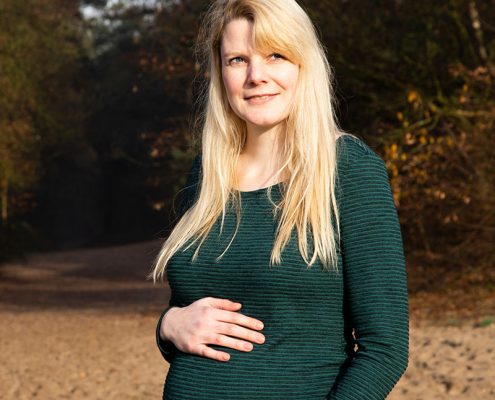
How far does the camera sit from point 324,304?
1881mm

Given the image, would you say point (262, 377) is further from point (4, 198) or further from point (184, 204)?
point (4, 198)

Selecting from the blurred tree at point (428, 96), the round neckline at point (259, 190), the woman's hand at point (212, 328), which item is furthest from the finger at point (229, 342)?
the blurred tree at point (428, 96)

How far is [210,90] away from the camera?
2.24m

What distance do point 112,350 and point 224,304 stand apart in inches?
338

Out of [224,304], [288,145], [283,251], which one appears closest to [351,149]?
[288,145]

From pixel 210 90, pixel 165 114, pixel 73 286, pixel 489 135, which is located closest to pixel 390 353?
pixel 210 90

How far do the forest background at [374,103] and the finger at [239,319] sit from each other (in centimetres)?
85

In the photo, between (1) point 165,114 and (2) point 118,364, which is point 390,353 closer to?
(2) point 118,364

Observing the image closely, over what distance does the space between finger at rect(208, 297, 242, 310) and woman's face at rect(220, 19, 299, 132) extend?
1.39 ft

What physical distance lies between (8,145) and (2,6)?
2.96m

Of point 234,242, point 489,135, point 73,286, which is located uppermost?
point 234,242

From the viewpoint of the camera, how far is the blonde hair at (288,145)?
1889 millimetres

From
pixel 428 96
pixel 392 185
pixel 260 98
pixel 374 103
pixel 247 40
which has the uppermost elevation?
pixel 247 40

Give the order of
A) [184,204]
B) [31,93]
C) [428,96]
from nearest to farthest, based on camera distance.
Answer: [184,204] → [428,96] → [31,93]
